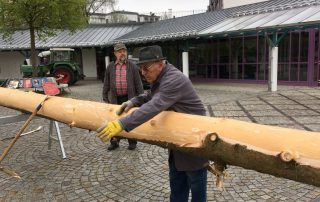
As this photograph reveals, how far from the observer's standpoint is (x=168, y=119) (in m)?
2.71

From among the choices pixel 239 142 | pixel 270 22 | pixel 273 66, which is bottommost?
pixel 273 66

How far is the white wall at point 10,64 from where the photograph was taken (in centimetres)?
2602

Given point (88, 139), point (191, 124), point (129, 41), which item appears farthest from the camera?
point (129, 41)

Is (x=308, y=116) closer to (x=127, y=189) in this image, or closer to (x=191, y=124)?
(x=127, y=189)

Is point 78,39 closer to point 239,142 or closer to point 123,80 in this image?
point 123,80

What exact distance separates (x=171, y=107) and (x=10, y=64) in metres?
26.2

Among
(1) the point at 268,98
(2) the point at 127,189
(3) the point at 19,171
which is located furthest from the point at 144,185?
(1) the point at 268,98

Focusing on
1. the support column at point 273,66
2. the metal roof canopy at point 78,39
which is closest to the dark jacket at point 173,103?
the support column at point 273,66

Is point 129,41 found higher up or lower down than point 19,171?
higher up

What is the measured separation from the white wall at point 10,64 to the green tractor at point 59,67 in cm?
698

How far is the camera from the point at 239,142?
2.23m

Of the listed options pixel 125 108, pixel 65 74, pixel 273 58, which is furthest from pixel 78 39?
Result: pixel 125 108

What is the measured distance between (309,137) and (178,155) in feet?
3.53

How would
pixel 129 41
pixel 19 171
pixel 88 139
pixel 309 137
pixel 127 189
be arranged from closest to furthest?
pixel 309 137
pixel 127 189
pixel 19 171
pixel 88 139
pixel 129 41
